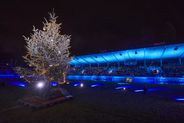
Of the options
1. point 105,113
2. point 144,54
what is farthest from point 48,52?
point 144,54

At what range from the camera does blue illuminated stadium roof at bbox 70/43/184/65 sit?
35281 millimetres

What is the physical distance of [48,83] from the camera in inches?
551

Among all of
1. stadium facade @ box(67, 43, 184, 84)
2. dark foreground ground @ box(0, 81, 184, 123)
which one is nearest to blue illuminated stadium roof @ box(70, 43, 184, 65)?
stadium facade @ box(67, 43, 184, 84)

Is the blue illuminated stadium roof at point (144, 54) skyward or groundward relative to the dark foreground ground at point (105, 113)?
skyward

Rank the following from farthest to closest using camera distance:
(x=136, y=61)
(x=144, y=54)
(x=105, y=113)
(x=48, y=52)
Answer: (x=136, y=61) < (x=144, y=54) < (x=48, y=52) < (x=105, y=113)

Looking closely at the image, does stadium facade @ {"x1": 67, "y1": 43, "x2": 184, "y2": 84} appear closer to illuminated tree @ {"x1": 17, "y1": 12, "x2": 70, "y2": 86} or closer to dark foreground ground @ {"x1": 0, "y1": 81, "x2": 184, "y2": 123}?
illuminated tree @ {"x1": 17, "y1": 12, "x2": 70, "y2": 86}

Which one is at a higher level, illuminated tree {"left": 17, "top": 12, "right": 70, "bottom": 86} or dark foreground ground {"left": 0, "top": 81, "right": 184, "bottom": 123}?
illuminated tree {"left": 17, "top": 12, "right": 70, "bottom": 86}

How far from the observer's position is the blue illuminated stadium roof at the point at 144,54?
1389 inches

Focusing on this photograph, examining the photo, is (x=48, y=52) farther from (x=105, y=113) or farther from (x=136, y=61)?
(x=136, y=61)

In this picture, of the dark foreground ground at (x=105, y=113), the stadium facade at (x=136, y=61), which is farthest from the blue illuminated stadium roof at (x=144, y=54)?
the dark foreground ground at (x=105, y=113)

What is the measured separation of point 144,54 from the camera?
40656mm

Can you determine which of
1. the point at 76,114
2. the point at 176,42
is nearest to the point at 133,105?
the point at 76,114

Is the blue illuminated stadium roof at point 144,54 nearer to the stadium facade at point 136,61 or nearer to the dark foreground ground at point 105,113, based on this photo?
the stadium facade at point 136,61

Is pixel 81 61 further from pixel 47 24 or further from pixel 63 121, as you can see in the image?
pixel 63 121
